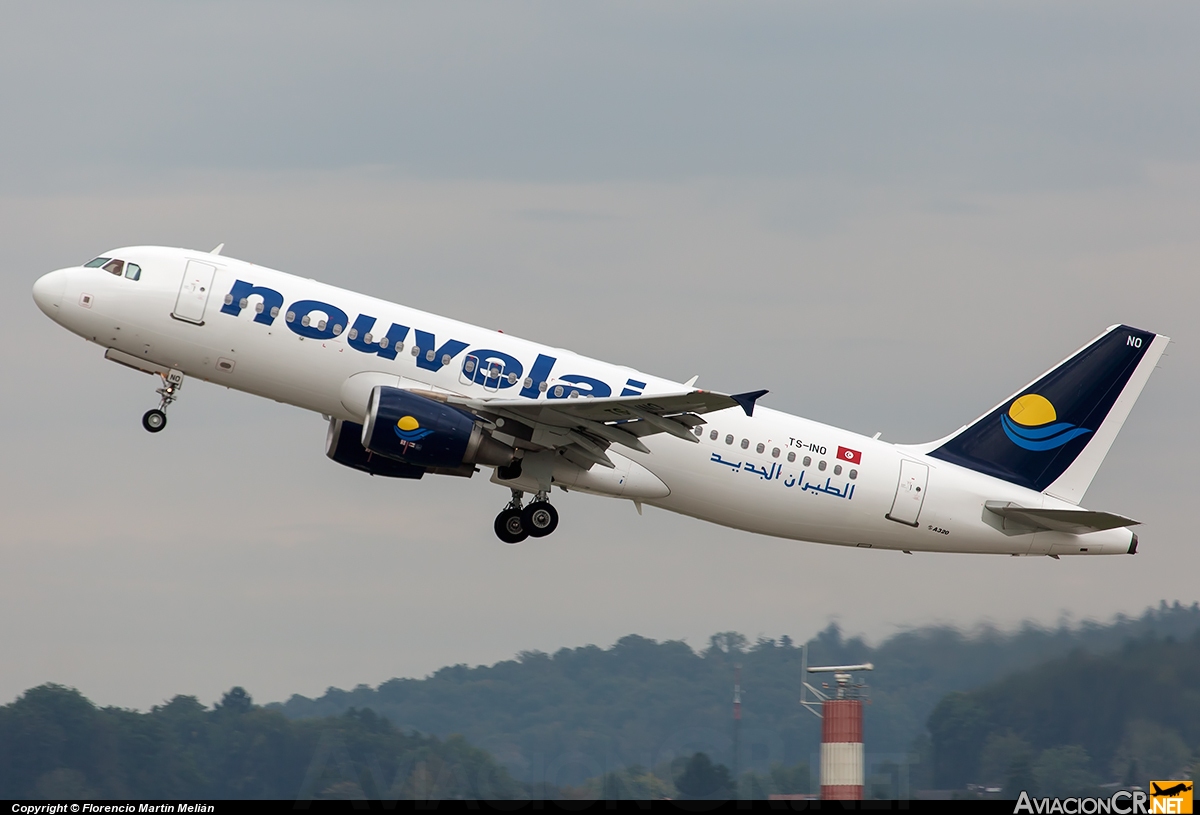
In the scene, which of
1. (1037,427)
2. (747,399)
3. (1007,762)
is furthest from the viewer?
(1007,762)

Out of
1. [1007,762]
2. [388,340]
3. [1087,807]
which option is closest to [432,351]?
[388,340]

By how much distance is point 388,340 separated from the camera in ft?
131

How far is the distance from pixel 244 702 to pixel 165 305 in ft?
69.8

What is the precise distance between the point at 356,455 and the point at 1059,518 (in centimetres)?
1887

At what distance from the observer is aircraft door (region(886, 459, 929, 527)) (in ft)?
140

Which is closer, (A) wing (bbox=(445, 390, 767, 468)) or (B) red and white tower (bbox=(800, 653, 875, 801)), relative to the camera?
(A) wing (bbox=(445, 390, 767, 468))

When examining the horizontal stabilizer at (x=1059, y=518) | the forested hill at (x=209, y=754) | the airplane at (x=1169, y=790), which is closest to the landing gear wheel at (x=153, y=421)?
the forested hill at (x=209, y=754)

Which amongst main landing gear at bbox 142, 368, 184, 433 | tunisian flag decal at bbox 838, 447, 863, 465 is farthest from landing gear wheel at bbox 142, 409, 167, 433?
tunisian flag decal at bbox 838, 447, 863, 465

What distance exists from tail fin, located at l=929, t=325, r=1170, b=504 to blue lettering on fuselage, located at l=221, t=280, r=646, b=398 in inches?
457

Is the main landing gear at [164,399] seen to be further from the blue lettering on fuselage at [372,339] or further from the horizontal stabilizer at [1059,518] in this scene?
the horizontal stabilizer at [1059,518]

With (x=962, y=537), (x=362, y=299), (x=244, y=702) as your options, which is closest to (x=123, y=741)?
(x=244, y=702)

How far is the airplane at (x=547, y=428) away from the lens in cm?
3950

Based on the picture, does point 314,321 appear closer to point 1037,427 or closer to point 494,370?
point 494,370

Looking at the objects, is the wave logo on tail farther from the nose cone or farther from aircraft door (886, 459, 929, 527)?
the nose cone
